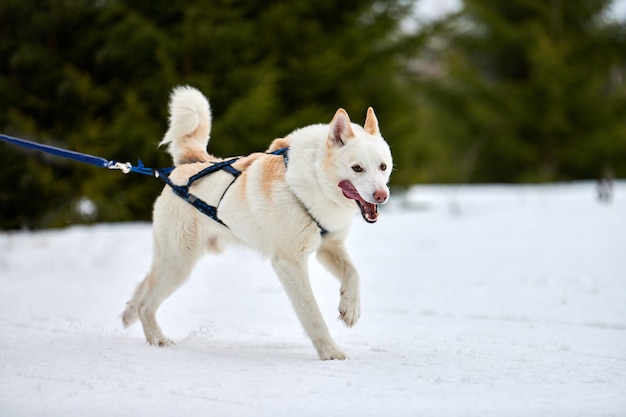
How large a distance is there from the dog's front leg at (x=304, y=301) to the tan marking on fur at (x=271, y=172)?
453 millimetres

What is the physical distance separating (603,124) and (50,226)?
15660 mm

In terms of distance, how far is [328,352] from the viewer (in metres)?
4.13

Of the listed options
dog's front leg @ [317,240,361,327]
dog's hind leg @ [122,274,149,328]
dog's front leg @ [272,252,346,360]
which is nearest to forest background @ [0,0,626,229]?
dog's hind leg @ [122,274,149,328]

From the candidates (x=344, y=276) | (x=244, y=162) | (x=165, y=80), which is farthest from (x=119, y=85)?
(x=344, y=276)

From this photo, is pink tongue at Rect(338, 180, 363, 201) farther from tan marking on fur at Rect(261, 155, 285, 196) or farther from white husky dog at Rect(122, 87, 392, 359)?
tan marking on fur at Rect(261, 155, 285, 196)

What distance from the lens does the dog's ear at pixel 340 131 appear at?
13.8 feet

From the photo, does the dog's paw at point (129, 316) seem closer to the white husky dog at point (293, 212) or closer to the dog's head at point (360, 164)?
the white husky dog at point (293, 212)

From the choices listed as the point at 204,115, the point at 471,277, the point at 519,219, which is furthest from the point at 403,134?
the point at 204,115

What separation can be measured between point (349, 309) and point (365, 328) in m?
1.32

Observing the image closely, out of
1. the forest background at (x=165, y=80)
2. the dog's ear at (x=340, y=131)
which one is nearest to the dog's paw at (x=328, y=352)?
the dog's ear at (x=340, y=131)

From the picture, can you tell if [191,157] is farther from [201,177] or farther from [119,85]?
[119,85]

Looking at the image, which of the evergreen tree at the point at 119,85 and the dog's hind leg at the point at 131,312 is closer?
the dog's hind leg at the point at 131,312

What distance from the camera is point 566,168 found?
2081 cm

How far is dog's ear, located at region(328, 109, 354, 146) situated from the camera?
420 centimetres
